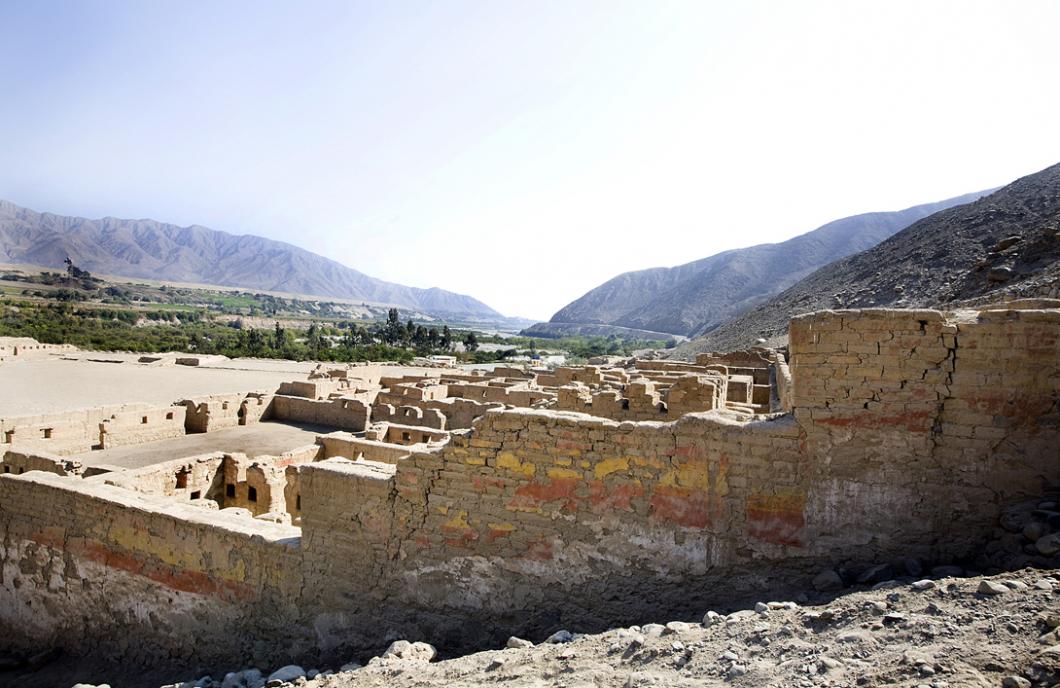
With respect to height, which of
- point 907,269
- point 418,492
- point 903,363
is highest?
point 907,269

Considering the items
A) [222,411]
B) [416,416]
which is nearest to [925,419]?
[416,416]

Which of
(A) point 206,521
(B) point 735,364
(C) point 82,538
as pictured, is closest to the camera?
(A) point 206,521

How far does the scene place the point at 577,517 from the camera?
19.0ft

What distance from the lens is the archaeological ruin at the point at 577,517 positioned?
4.89m

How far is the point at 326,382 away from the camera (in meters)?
25.9

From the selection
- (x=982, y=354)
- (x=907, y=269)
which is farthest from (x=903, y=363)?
(x=907, y=269)

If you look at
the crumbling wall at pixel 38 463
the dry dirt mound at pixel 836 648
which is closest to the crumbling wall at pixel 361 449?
the crumbling wall at pixel 38 463

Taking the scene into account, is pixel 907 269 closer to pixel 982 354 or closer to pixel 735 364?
pixel 735 364

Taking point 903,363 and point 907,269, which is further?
point 907,269

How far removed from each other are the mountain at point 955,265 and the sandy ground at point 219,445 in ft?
75.7

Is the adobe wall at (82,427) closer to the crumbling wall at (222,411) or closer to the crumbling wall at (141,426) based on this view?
the crumbling wall at (141,426)

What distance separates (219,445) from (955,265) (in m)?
37.7

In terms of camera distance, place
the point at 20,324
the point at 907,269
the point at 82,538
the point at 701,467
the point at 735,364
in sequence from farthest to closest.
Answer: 1. the point at 20,324
2. the point at 907,269
3. the point at 735,364
4. the point at 82,538
5. the point at 701,467

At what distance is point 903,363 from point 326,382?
24056 millimetres
